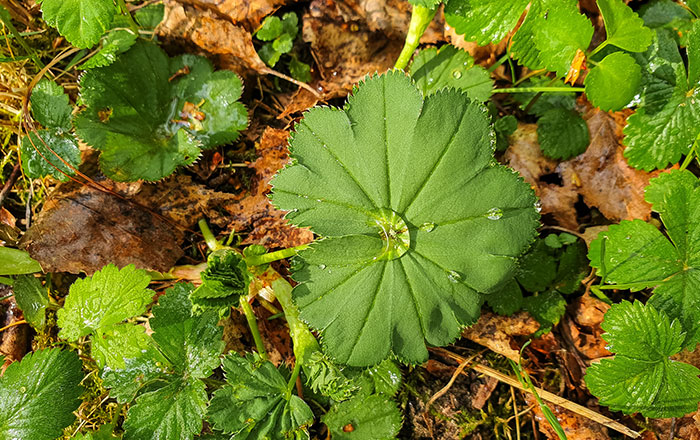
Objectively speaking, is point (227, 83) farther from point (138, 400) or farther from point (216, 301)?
point (138, 400)

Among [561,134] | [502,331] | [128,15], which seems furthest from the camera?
[561,134]

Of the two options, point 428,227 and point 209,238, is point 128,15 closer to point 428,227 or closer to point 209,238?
point 209,238

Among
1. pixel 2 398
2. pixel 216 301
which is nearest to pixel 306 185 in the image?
pixel 216 301

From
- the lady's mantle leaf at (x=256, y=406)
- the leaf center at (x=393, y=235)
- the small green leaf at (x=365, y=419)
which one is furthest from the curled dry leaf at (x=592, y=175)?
the lady's mantle leaf at (x=256, y=406)

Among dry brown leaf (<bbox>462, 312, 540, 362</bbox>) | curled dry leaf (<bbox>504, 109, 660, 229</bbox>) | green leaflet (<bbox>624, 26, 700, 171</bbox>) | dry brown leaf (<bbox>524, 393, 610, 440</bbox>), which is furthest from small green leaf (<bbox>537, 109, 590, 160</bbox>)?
dry brown leaf (<bbox>524, 393, 610, 440</bbox>)

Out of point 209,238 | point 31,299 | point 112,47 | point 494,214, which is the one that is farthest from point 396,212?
point 31,299

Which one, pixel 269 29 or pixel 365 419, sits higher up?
pixel 269 29
